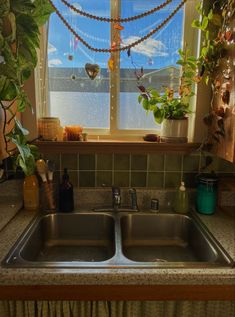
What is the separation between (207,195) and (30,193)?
3.12 feet

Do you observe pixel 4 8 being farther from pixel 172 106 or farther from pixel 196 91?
pixel 196 91

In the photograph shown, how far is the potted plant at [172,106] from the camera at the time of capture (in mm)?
1384

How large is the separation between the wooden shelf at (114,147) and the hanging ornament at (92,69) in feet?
1.29

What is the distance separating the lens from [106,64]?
149 cm

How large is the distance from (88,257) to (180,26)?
1359mm

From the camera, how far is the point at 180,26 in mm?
1451

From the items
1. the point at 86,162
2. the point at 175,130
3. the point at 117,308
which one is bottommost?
the point at 117,308

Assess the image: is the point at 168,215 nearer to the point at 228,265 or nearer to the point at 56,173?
the point at 228,265

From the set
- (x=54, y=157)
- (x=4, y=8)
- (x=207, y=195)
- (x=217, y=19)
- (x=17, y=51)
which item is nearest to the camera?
(x=4, y=8)

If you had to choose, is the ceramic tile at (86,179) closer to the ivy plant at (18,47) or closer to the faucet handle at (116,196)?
the faucet handle at (116,196)

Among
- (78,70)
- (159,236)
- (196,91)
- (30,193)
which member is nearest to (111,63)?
(78,70)

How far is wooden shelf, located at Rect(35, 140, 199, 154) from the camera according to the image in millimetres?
1397

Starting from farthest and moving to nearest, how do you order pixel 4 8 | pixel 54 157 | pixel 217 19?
1. pixel 54 157
2. pixel 217 19
3. pixel 4 8

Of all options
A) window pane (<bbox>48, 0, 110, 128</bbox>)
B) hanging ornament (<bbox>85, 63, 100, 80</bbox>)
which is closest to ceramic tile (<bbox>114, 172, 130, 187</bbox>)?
window pane (<bbox>48, 0, 110, 128</bbox>)
